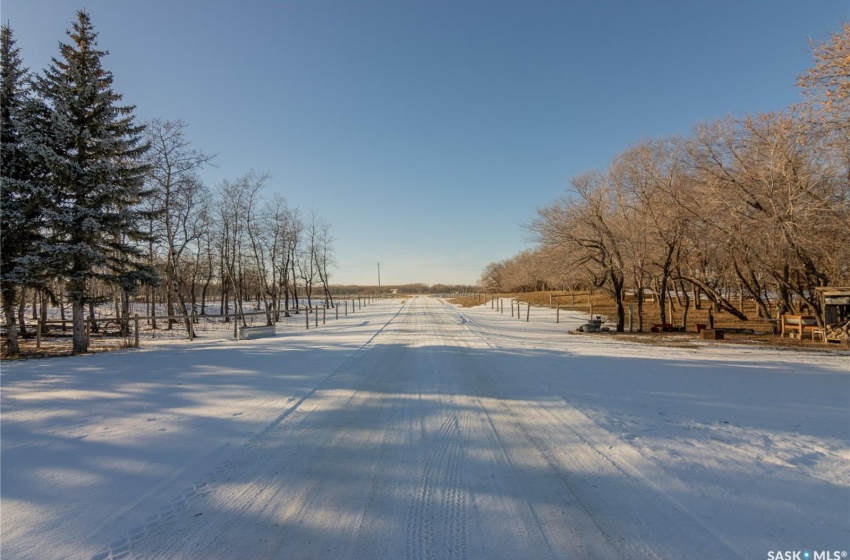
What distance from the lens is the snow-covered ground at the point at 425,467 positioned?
8.70ft

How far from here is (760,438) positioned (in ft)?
14.6

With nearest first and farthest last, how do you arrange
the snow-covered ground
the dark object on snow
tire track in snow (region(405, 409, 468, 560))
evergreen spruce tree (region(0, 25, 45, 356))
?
tire track in snow (region(405, 409, 468, 560))
the snow-covered ground
evergreen spruce tree (region(0, 25, 45, 356))
the dark object on snow

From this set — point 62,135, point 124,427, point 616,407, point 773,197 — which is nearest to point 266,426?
point 124,427

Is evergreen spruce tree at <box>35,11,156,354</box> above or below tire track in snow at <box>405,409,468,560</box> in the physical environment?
above

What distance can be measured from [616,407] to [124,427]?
6.70m

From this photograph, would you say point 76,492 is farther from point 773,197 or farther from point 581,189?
point 581,189

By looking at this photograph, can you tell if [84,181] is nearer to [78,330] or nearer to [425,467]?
[78,330]

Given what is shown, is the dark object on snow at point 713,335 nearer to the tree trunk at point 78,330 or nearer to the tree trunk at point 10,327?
the tree trunk at point 78,330

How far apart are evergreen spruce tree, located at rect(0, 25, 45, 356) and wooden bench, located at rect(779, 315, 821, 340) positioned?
25.6m

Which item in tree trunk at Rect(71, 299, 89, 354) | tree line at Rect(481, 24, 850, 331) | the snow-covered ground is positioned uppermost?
tree line at Rect(481, 24, 850, 331)

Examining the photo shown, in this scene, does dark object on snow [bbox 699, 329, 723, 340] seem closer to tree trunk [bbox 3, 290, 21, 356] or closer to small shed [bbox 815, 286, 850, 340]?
small shed [bbox 815, 286, 850, 340]

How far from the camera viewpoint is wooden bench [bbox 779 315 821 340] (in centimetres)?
1441

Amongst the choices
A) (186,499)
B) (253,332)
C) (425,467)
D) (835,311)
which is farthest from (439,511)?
(835,311)

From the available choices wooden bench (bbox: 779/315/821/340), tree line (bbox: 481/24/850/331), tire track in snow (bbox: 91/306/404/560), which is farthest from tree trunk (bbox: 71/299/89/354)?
wooden bench (bbox: 779/315/821/340)
